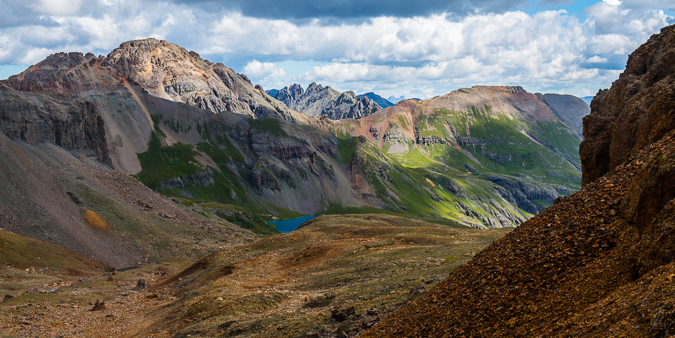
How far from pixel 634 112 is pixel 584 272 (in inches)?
692

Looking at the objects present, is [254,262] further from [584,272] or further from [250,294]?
[584,272]

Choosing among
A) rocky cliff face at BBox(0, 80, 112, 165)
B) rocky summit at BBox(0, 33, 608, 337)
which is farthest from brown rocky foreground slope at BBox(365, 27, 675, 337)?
rocky cliff face at BBox(0, 80, 112, 165)

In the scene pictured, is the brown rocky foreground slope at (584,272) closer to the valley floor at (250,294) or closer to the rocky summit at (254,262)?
the rocky summit at (254,262)

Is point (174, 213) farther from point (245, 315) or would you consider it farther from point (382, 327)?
point (382, 327)

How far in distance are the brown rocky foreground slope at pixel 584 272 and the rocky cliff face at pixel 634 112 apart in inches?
8.6

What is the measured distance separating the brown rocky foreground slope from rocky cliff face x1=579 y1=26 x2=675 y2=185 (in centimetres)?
22

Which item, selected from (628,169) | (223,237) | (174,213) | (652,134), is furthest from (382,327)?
(174,213)

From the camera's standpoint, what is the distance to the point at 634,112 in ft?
98.6

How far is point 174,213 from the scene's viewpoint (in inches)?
6186

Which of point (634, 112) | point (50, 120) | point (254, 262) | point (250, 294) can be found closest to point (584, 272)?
point (634, 112)

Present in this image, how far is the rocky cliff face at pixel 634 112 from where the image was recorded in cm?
2623

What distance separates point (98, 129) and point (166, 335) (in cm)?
18064

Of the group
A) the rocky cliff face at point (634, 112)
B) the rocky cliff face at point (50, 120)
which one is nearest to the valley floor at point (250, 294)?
the rocky cliff face at point (634, 112)

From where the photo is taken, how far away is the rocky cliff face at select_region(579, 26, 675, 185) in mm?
26234
